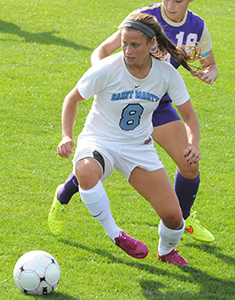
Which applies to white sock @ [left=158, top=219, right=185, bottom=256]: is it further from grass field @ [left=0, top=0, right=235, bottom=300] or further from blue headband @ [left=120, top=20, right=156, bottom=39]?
blue headband @ [left=120, top=20, right=156, bottom=39]

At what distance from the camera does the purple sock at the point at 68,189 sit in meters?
4.86

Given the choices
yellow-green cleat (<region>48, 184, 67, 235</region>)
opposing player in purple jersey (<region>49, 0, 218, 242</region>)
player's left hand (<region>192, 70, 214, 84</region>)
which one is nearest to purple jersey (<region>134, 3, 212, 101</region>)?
opposing player in purple jersey (<region>49, 0, 218, 242</region>)

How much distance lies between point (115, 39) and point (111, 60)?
65 centimetres

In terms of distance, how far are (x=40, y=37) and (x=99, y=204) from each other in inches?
342

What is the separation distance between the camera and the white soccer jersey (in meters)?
4.07

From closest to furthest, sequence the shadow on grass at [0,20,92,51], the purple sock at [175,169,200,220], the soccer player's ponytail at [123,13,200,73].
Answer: the soccer player's ponytail at [123,13,200,73] < the purple sock at [175,169,200,220] < the shadow on grass at [0,20,92,51]

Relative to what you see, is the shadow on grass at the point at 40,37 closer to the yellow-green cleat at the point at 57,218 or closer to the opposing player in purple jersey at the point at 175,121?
the opposing player in purple jersey at the point at 175,121

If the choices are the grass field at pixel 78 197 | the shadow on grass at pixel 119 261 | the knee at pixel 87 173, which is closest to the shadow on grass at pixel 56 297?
the grass field at pixel 78 197

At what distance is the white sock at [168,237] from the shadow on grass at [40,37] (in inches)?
301

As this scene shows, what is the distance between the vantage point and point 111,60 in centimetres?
411

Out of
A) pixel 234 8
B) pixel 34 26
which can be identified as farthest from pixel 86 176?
pixel 234 8

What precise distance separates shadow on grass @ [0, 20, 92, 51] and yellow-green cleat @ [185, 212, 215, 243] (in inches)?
280

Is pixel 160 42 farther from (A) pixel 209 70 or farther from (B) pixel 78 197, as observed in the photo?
(B) pixel 78 197

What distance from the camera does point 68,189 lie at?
16.1ft
